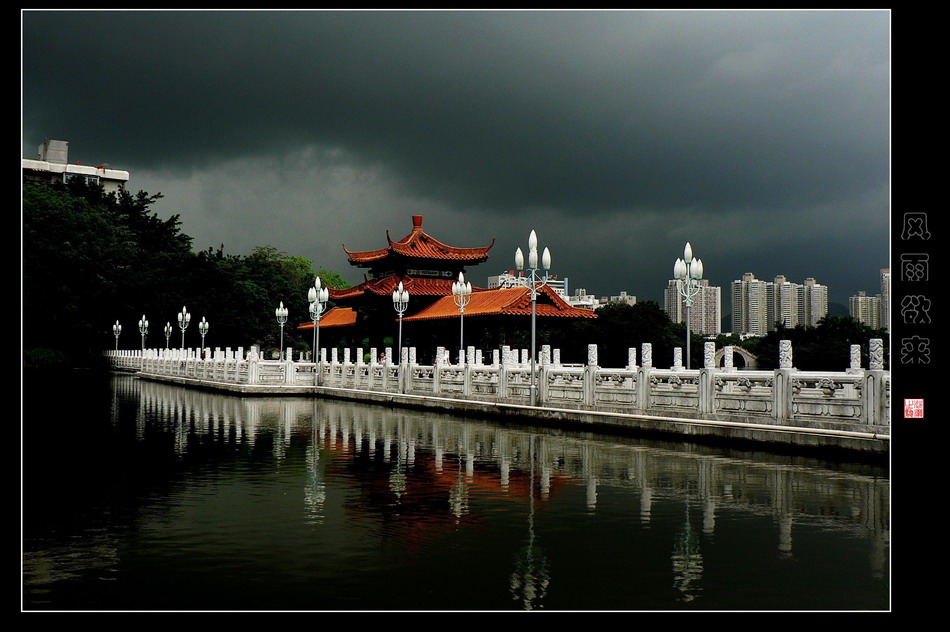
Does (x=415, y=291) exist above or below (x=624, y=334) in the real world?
above

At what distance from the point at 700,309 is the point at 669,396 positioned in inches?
1598

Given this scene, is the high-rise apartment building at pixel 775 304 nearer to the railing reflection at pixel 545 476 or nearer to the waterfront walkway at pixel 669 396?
the waterfront walkway at pixel 669 396

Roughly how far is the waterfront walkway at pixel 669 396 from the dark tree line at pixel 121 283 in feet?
127

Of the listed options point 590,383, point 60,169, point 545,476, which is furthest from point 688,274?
point 60,169

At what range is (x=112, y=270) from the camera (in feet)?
233

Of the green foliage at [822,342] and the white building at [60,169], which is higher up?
the white building at [60,169]

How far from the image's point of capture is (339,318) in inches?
2296

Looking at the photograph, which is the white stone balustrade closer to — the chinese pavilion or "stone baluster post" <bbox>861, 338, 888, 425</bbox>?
"stone baluster post" <bbox>861, 338, 888, 425</bbox>

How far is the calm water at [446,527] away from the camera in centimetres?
744

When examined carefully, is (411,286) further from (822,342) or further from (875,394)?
(875,394)

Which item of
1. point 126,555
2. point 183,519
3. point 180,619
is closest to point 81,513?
point 183,519

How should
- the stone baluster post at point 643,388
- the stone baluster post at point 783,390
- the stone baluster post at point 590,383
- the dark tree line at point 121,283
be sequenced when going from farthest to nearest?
the dark tree line at point 121,283, the stone baluster post at point 590,383, the stone baluster post at point 643,388, the stone baluster post at point 783,390

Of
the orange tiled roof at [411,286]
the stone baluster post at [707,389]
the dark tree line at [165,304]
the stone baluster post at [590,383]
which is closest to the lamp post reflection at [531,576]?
the stone baluster post at [707,389]
